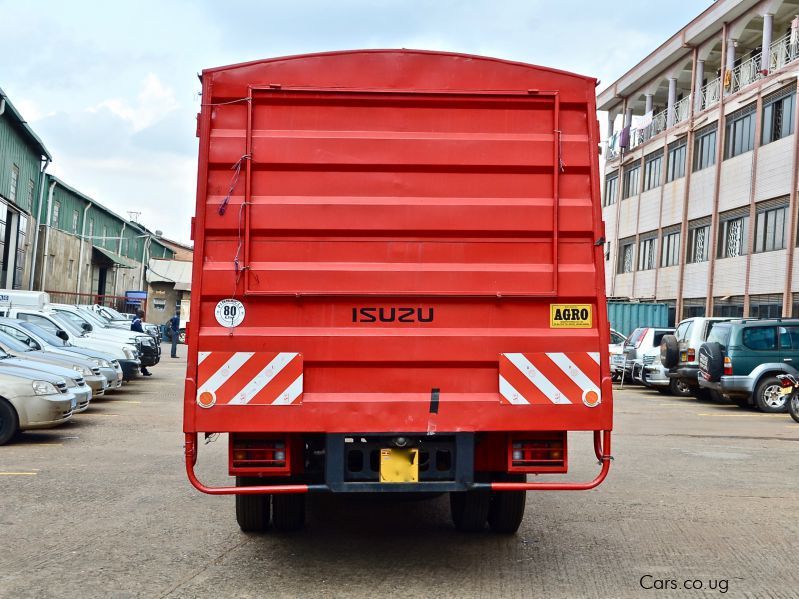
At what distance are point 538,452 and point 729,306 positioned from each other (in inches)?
1179

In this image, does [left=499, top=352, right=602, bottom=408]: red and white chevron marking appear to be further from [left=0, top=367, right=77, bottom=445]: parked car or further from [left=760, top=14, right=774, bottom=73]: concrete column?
[left=760, top=14, right=774, bottom=73]: concrete column

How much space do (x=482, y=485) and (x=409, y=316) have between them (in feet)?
3.87

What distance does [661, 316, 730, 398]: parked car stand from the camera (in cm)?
2239

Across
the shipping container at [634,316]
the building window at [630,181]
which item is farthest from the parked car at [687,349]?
the building window at [630,181]

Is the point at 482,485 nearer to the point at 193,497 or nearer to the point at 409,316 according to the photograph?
the point at 409,316

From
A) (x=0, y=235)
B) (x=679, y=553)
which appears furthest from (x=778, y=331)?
(x=0, y=235)

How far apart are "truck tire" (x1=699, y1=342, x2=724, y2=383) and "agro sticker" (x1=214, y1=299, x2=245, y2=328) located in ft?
53.4

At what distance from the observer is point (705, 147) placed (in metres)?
36.7

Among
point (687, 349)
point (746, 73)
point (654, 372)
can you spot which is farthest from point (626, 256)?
point (687, 349)

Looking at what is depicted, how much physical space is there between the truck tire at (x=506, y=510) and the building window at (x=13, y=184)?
3343cm

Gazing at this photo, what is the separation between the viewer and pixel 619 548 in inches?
281

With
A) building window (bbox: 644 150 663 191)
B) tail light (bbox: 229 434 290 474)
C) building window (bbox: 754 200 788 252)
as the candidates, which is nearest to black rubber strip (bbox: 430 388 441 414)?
tail light (bbox: 229 434 290 474)

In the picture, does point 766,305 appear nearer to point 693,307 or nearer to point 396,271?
point 693,307

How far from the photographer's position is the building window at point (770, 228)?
2991cm
